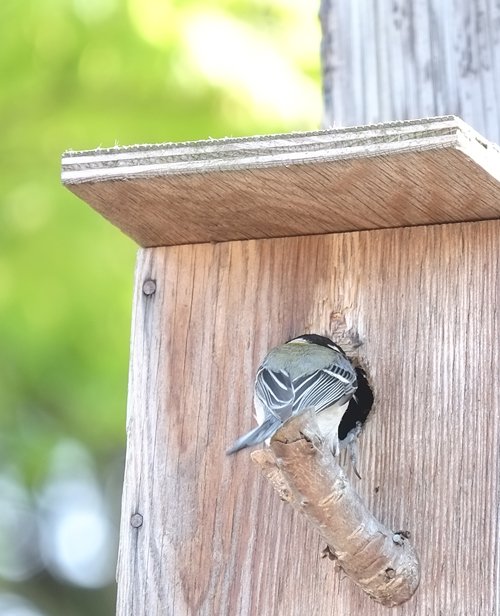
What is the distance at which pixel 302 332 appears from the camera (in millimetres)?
2783

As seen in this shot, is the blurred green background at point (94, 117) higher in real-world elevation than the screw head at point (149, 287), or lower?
higher

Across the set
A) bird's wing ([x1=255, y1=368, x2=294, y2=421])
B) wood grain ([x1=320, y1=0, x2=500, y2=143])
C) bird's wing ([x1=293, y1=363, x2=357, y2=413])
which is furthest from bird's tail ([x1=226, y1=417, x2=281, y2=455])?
wood grain ([x1=320, y1=0, x2=500, y2=143])

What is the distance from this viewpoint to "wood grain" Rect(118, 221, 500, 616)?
2545 millimetres

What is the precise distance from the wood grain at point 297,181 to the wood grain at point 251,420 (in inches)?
3.4

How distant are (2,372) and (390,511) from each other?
2.13 meters

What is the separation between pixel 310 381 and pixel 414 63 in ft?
3.71

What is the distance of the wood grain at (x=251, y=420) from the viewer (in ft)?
8.35

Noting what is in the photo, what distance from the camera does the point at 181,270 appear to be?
2.93 meters

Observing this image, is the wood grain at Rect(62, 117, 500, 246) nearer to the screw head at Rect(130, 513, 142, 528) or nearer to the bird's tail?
→ the bird's tail

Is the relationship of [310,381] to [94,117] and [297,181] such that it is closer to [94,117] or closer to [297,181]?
[297,181]

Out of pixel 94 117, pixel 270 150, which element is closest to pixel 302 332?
pixel 270 150

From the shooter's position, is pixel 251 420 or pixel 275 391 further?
pixel 251 420

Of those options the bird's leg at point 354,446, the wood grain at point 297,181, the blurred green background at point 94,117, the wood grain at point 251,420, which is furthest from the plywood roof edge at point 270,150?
the blurred green background at point 94,117

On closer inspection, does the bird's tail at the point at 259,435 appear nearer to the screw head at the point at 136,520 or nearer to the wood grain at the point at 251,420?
the wood grain at the point at 251,420
